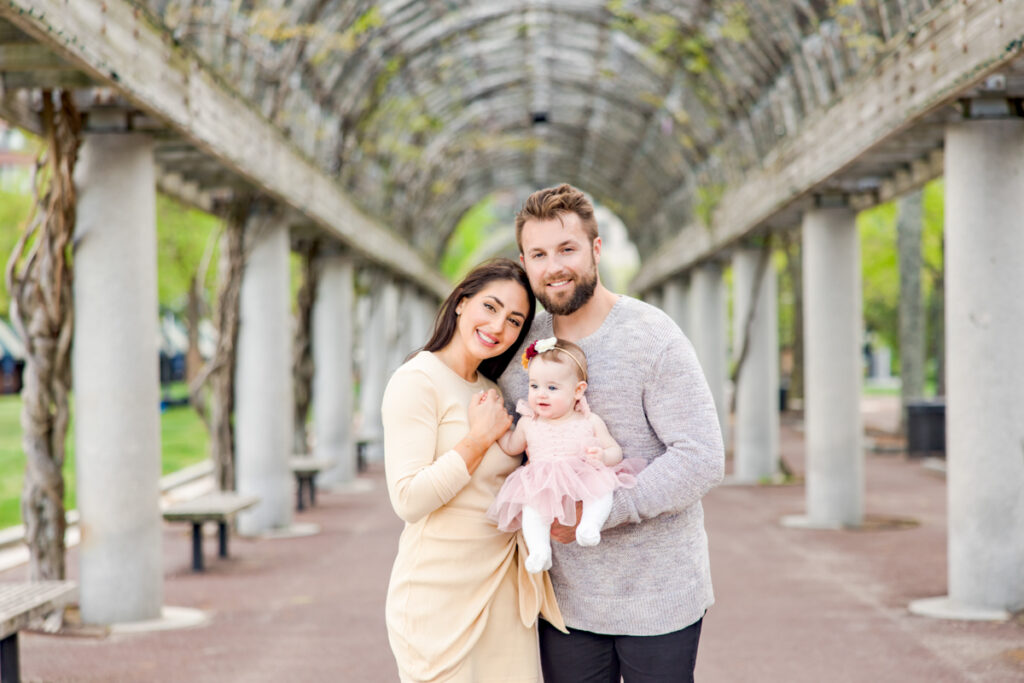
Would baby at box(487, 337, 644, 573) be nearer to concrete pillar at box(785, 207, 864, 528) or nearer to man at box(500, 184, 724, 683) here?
man at box(500, 184, 724, 683)

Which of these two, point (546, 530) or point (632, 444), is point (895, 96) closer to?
point (632, 444)

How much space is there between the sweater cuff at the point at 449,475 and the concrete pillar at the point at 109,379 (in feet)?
17.1

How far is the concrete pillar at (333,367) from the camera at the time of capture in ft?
59.0

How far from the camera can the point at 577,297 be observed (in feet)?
11.2

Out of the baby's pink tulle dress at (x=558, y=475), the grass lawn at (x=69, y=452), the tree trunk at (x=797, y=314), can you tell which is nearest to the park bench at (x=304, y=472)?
the grass lawn at (x=69, y=452)

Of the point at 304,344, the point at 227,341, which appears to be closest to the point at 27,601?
the point at 227,341

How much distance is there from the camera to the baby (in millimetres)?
3207

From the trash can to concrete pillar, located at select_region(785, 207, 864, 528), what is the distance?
8.56 metres

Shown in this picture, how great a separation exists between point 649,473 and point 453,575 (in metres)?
0.65

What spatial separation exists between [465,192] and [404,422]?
106 ft

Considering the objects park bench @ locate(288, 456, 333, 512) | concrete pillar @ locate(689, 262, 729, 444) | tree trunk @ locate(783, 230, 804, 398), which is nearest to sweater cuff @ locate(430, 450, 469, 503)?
park bench @ locate(288, 456, 333, 512)

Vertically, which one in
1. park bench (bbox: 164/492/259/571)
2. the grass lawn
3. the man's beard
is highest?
the man's beard

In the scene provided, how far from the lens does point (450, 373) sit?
3531 mm

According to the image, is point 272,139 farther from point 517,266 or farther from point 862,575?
point 517,266
